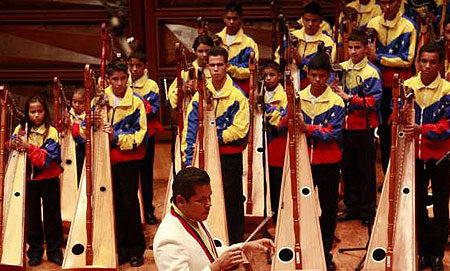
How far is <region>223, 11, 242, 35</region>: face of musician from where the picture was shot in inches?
308

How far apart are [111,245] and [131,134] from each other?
0.85 metres

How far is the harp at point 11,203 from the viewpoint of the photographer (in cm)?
621

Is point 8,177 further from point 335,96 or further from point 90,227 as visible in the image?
point 335,96

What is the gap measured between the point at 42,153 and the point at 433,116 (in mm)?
2931

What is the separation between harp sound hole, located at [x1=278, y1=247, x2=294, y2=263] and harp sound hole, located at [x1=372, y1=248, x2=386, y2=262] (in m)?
0.58

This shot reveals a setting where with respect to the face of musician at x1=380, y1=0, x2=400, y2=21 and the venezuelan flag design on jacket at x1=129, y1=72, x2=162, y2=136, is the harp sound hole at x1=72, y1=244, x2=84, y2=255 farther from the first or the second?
the face of musician at x1=380, y1=0, x2=400, y2=21

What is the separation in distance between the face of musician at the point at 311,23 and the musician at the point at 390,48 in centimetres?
50

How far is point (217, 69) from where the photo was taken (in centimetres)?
632

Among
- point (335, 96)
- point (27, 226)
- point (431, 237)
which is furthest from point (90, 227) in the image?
point (431, 237)

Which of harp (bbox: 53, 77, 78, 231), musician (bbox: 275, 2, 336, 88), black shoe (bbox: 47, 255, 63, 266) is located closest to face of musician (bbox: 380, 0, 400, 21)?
musician (bbox: 275, 2, 336, 88)

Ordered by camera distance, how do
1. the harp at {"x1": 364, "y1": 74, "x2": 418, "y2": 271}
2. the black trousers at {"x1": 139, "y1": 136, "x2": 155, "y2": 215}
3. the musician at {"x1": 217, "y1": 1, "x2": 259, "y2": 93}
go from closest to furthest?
the harp at {"x1": 364, "y1": 74, "x2": 418, "y2": 271}
the black trousers at {"x1": 139, "y1": 136, "x2": 155, "y2": 215}
the musician at {"x1": 217, "y1": 1, "x2": 259, "y2": 93}

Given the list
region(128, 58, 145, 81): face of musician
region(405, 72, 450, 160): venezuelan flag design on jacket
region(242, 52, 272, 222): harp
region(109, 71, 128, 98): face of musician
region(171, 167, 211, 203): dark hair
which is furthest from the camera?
region(128, 58, 145, 81): face of musician

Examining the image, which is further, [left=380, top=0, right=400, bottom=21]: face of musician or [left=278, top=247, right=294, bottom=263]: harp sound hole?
[left=380, top=0, right=400, bottom=21]: face of musician

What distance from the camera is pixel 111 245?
6.17 metres
